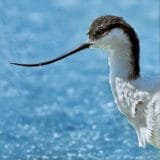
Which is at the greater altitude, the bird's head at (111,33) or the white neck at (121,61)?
the bird's head at (111,33)

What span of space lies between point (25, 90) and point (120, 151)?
3.31 feet

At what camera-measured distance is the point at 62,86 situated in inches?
234

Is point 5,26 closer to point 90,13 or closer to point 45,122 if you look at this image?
point 90,13

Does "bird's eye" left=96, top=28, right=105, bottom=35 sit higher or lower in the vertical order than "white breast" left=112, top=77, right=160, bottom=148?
higher

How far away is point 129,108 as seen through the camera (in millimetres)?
3910

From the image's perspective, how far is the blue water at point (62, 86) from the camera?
5.11m

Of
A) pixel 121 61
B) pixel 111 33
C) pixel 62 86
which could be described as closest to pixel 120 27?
pixel 111 33

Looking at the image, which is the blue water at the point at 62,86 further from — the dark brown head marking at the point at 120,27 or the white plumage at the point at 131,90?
the dark brown head marking at the point at 120,27

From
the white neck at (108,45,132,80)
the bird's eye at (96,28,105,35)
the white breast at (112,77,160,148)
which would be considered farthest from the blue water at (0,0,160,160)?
the bird's eye at (96,28,105,35)

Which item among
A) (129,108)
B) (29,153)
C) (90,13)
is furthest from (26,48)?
(129,108)

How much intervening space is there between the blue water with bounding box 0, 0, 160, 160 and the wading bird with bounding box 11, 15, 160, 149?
3.31ft

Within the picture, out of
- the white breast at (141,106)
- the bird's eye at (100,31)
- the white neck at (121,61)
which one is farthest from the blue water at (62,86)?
the bird's eye at (100,31)

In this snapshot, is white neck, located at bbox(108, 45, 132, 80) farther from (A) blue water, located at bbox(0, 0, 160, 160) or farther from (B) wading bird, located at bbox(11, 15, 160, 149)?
(A) blue water, located at bbox(0, 0, 160, 160)

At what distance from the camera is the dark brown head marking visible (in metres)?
3.77
